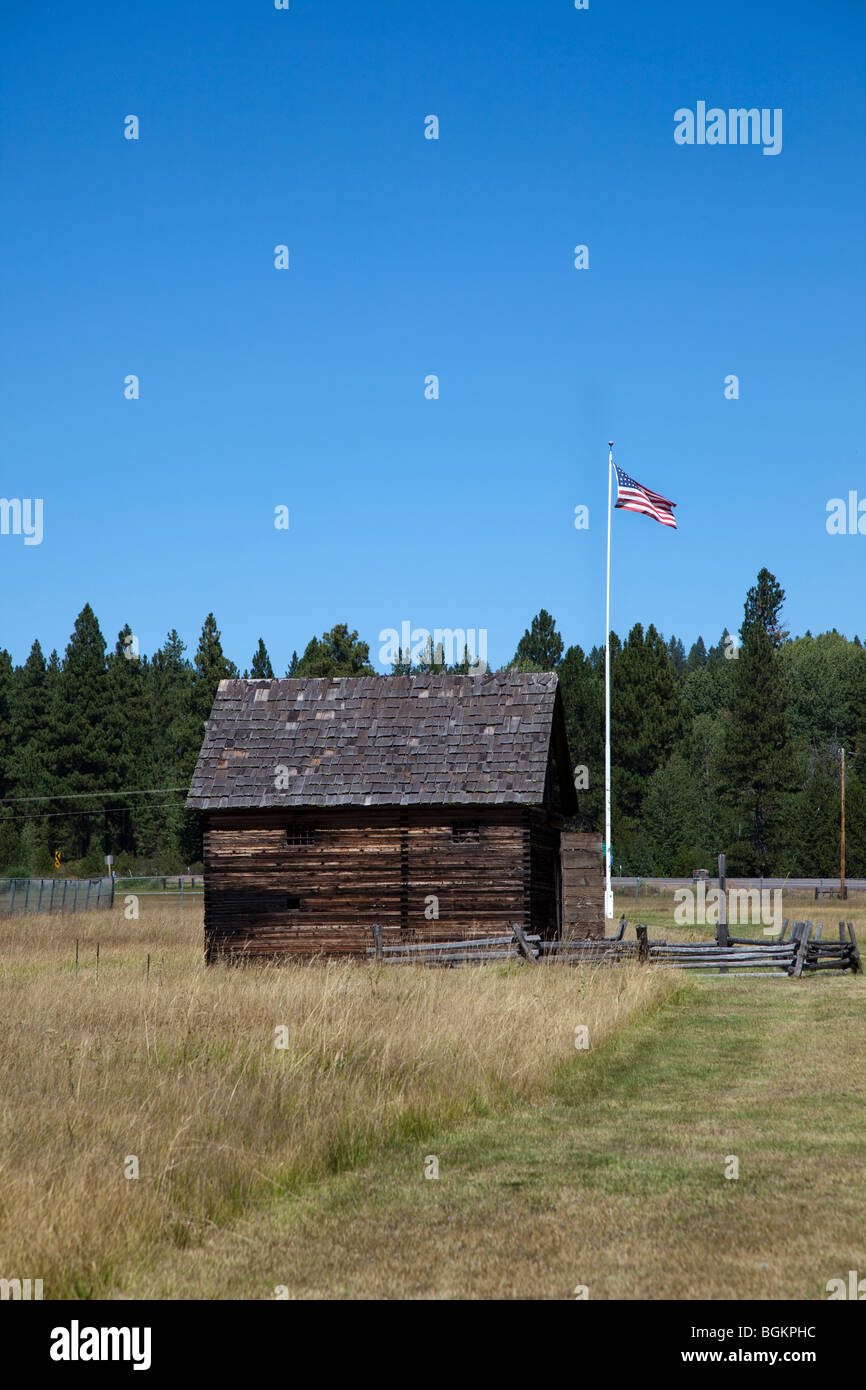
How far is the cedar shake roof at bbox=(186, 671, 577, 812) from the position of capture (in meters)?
28.8

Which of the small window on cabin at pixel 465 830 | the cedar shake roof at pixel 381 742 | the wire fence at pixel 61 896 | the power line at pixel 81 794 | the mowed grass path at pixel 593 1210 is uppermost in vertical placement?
the cedar shake roof at pixel 381 742

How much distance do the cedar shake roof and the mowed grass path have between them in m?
16.1

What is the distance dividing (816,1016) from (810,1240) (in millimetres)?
12389

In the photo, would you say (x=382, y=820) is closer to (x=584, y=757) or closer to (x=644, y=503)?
(x=644, y=503)

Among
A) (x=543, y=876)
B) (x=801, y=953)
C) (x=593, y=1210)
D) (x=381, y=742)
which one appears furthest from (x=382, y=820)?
(x=593, y=1210)

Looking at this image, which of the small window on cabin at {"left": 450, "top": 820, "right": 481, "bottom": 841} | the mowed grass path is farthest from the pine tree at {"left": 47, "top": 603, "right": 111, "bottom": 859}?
the mowed grass path

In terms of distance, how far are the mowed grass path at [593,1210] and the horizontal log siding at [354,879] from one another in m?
15.4

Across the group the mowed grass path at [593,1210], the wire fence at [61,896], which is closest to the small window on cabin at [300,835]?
the mowed grass path at [593,1210]

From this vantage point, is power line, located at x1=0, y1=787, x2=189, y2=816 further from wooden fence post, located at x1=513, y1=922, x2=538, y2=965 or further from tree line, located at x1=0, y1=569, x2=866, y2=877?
wooden fence post, located at x1=513, y1=922, x2=538, y2=965

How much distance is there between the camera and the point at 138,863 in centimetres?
8000

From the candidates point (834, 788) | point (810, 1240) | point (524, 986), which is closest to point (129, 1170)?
point (810, 1240)

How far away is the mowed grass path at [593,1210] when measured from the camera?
6.48 meters

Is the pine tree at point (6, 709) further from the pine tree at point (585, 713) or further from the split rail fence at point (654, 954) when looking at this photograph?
the split rail fence at point (654, 954)
